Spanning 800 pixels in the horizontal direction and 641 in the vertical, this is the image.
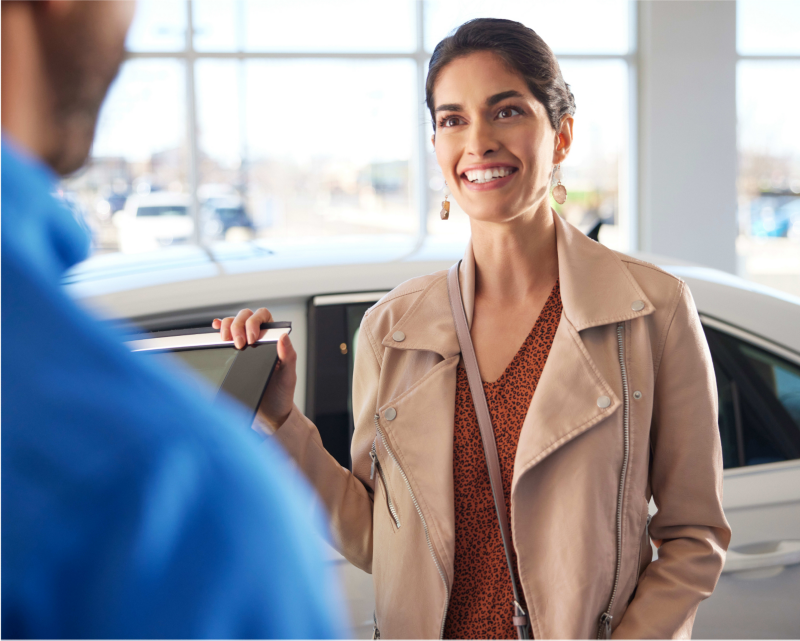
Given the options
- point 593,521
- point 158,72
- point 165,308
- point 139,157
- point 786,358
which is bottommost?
point 593,521

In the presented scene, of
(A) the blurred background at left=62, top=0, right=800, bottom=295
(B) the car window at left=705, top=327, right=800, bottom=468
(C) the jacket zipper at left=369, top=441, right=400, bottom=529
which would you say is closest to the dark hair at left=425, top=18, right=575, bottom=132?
(C) the jacket zipper at left=369, top=441, right=400, bottom=529

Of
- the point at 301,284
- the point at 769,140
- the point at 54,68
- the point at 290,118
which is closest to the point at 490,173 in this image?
the point at 301,284

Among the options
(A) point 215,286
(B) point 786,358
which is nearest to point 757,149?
(B) point 786,358

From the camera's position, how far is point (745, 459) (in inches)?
72.1

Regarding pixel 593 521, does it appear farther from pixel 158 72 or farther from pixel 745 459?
pixel 158 72

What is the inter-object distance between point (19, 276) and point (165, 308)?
155 cm

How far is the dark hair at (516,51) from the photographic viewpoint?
132cm

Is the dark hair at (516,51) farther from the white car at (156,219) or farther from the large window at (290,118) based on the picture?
the white car at (156,219)

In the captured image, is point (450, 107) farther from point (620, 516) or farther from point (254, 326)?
point (620, 516)

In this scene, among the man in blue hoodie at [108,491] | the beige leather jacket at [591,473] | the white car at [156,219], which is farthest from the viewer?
the white car at [156,219]

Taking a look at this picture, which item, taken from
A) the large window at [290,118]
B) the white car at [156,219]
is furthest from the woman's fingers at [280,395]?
the white car at [156,219]

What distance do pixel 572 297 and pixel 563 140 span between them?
0.37 metres

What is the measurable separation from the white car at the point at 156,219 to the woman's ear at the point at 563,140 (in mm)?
6246

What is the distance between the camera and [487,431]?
4.10 feet
